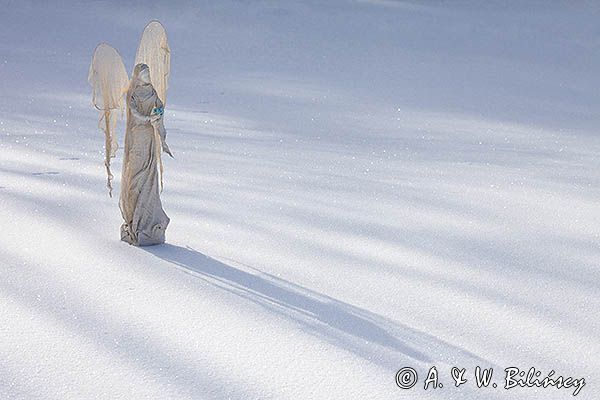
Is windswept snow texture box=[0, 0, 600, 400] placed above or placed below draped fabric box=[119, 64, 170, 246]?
below

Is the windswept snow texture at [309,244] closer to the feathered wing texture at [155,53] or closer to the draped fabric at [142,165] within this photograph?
the draped fabric at [142,165]

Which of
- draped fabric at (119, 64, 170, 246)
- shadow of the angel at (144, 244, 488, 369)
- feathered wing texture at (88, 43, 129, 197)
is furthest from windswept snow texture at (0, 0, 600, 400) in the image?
feathered wing texture at (88, 43, 129, 197)

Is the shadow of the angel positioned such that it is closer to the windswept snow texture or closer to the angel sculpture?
the windswept snow texture

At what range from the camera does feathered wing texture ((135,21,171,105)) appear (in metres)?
4.53

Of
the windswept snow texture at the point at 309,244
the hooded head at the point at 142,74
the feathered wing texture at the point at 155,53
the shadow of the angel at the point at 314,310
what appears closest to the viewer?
the windswept snow texture at the point at 309,244

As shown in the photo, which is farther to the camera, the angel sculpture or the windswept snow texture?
the angel sculpture

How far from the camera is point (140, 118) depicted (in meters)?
4.40

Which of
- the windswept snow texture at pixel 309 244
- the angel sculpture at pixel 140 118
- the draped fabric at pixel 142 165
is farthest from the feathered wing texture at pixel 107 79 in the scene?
the windswept snow texture at pixel 309 244

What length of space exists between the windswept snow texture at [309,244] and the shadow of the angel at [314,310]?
0.04 feet

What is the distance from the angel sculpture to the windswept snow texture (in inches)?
6.3

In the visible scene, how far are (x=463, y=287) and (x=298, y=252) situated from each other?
0.88 metres

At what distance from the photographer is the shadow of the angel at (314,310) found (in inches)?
141

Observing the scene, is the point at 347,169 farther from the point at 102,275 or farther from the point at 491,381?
the point at 491,381

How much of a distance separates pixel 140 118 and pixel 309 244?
1.10m
